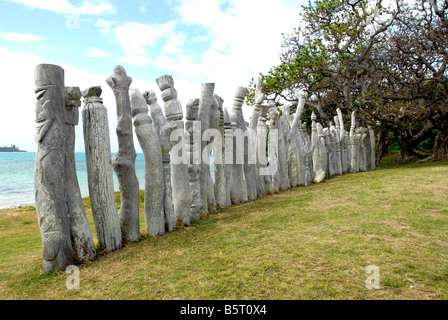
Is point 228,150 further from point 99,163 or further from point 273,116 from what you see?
point 99,163

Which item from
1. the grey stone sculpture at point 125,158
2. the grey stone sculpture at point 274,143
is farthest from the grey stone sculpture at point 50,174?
the grey stone sculpture at point 274,143

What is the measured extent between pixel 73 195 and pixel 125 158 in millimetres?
825

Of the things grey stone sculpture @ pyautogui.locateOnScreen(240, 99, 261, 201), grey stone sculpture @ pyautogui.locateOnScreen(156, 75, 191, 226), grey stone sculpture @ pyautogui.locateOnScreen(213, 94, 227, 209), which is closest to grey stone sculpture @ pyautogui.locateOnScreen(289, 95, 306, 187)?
grey stone sculpture @ pyautogui.locateOnScreen(240, 99, 261, 201)

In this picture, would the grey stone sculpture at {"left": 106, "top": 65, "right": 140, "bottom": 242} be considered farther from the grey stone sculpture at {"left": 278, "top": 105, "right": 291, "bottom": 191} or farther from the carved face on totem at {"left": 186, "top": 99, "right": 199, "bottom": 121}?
the grey stone sculpture at {"left": 278, "top": 105, "right": 291, "bottom": 191}

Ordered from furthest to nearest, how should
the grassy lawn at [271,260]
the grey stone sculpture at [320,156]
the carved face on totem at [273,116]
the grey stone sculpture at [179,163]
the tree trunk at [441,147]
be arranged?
1. the tree trunk at [441,147]
2. the grey stone sculpture at [320,156]
3. the carved face on totem at [273,116]
4. the grey stone sculpture at [179,163]
5. the grassy lawn at [271,260]

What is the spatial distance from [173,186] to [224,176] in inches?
59.8

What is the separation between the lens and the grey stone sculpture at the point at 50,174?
3.39 m

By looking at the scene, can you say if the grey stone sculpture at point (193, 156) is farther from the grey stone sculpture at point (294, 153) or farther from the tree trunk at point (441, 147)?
the tree trunk at point (441, 147)

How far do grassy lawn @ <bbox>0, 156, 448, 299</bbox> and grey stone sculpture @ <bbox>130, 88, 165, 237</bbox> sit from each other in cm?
30

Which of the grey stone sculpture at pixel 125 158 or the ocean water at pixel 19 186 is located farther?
the ocean water at pixel 19 186

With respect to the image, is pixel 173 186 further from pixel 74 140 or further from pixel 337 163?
pixel 337 163

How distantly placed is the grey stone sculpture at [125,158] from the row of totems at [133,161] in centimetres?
1

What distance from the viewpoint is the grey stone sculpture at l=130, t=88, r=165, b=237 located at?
4.52m

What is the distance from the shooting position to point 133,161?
4.34 m
